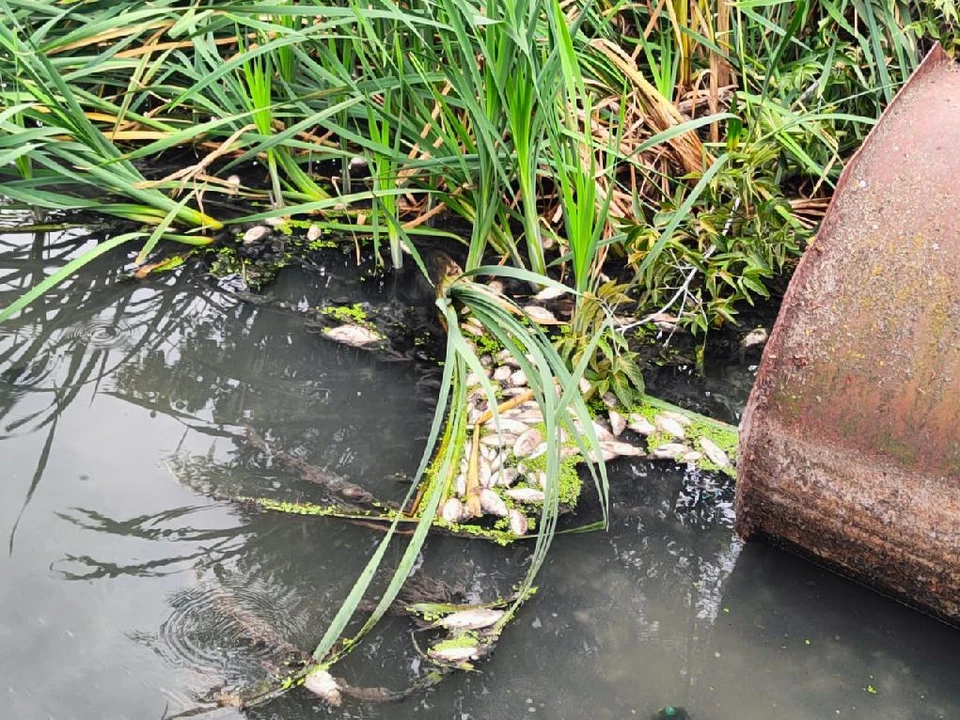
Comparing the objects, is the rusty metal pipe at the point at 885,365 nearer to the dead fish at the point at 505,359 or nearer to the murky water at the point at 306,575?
the murky water at the point at 306,575

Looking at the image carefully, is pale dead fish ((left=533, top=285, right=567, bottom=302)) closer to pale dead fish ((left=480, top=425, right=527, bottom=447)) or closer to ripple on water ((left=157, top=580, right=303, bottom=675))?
pale dead fish ((left=480, top=425, right=527, bottom=447))

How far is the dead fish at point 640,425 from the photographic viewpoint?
2.23 meters

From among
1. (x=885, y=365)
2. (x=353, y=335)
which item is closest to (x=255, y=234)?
(x=353, y=335)

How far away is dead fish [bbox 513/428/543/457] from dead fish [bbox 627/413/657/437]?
217 mm

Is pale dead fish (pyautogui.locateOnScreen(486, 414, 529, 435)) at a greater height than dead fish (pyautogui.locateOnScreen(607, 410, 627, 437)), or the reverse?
pale dead fish (pyautogui.locateOnScreen(486, 414, 529, 435))

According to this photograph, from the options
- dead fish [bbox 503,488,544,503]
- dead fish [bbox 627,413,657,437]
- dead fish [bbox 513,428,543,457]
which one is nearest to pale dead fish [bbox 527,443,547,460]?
dead fish [bbox 513,428,543,457]

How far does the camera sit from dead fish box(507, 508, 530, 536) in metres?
2.00

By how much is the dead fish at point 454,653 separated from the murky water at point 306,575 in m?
0.03

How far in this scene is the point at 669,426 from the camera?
2.24 m

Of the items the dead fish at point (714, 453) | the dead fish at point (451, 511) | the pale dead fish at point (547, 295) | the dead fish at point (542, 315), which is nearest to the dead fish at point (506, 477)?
the dead fish at point (451, 511)

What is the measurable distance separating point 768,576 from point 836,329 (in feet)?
1.90

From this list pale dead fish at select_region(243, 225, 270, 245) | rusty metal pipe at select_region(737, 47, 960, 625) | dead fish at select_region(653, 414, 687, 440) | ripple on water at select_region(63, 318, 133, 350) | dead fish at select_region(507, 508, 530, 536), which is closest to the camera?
rusty metal pipe at select_region(737, 47, 960, 625)

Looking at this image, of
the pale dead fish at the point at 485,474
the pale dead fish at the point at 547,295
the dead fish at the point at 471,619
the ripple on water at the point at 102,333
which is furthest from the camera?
the pale dead fish at the point at 547,295

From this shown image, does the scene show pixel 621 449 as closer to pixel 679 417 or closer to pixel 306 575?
pixel 679 417
